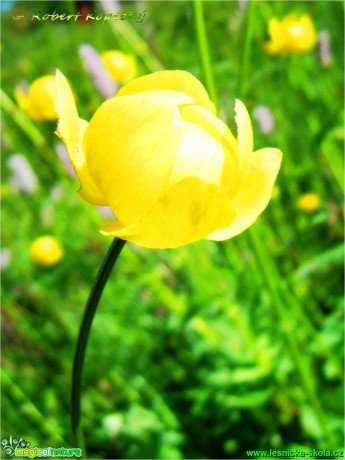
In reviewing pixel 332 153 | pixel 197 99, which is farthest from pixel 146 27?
pixel 197 99

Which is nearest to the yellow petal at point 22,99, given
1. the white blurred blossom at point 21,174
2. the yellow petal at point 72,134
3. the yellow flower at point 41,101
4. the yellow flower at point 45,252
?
the yellow flower at point 41,101

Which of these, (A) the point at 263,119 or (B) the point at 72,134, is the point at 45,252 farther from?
(B) the point at 72,134

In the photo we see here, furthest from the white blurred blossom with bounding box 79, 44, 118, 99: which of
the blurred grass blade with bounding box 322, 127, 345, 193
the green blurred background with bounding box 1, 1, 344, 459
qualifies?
the blurred grass blade with bounding box 322, 127, 345, 193

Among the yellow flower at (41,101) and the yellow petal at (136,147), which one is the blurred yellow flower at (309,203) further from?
the yellow petal at (136,147)

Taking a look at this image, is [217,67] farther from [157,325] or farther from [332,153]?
[157,325]

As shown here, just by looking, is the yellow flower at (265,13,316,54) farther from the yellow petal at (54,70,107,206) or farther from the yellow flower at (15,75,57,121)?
the yellow petal at (54,70,107,206)

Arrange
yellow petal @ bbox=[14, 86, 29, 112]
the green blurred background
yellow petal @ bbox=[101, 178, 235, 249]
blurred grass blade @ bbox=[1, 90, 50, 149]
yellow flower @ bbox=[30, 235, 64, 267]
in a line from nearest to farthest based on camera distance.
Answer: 1. yellow petal @ bbox=[101, 178, 235, 249]
2. blurred grass blade @ bbox=[1, 90, 50, 149]
3. the green blurred background
4. yellow petal @ bbox=[14, 86, 29, 112]
5. yellow flower @ bbox=[30, 235, 64, 267]

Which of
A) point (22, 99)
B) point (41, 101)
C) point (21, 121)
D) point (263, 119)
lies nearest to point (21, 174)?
point (22, 99)
